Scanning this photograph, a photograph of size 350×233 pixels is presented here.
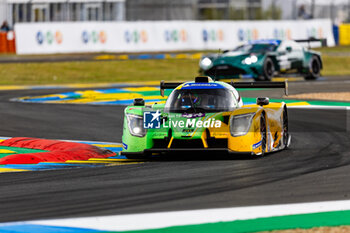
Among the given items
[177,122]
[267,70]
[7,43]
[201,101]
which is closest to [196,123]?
[177,122]

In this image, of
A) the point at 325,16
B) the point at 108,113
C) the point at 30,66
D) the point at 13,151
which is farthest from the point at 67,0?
the point at 13,151

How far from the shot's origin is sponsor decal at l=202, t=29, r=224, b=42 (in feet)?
142

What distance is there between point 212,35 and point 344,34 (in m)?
10.8

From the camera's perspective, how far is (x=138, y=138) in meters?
11.2

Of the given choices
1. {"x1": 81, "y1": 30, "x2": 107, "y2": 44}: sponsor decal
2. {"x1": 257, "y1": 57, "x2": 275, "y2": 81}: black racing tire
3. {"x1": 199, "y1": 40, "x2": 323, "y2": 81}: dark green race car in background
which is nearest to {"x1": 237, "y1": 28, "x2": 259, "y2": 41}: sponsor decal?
{"x1": 81, "y1": 30, "x2": 107, "y2": 44}: sponsor decal

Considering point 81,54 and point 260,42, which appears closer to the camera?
point 260,42

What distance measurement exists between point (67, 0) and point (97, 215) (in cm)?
3886

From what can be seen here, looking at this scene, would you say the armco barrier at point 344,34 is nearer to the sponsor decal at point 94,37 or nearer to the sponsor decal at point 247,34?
the sponsor decal at point 247,34

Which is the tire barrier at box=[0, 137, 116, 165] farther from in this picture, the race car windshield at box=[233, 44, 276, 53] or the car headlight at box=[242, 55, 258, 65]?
the race car windshield at box=[233, 44, 276, 53]

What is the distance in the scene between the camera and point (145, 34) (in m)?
41.8

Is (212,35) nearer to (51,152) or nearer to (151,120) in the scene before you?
(51,152)

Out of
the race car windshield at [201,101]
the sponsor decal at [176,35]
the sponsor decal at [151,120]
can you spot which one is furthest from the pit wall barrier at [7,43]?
the sponsor decal at [151,120]

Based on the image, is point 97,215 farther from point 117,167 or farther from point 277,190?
point 117,167

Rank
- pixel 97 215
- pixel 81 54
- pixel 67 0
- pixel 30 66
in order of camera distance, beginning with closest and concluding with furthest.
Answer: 1. pixel 97 215
2. pixel 30 66
3. pixel 81 54
4. pixel 67 0
